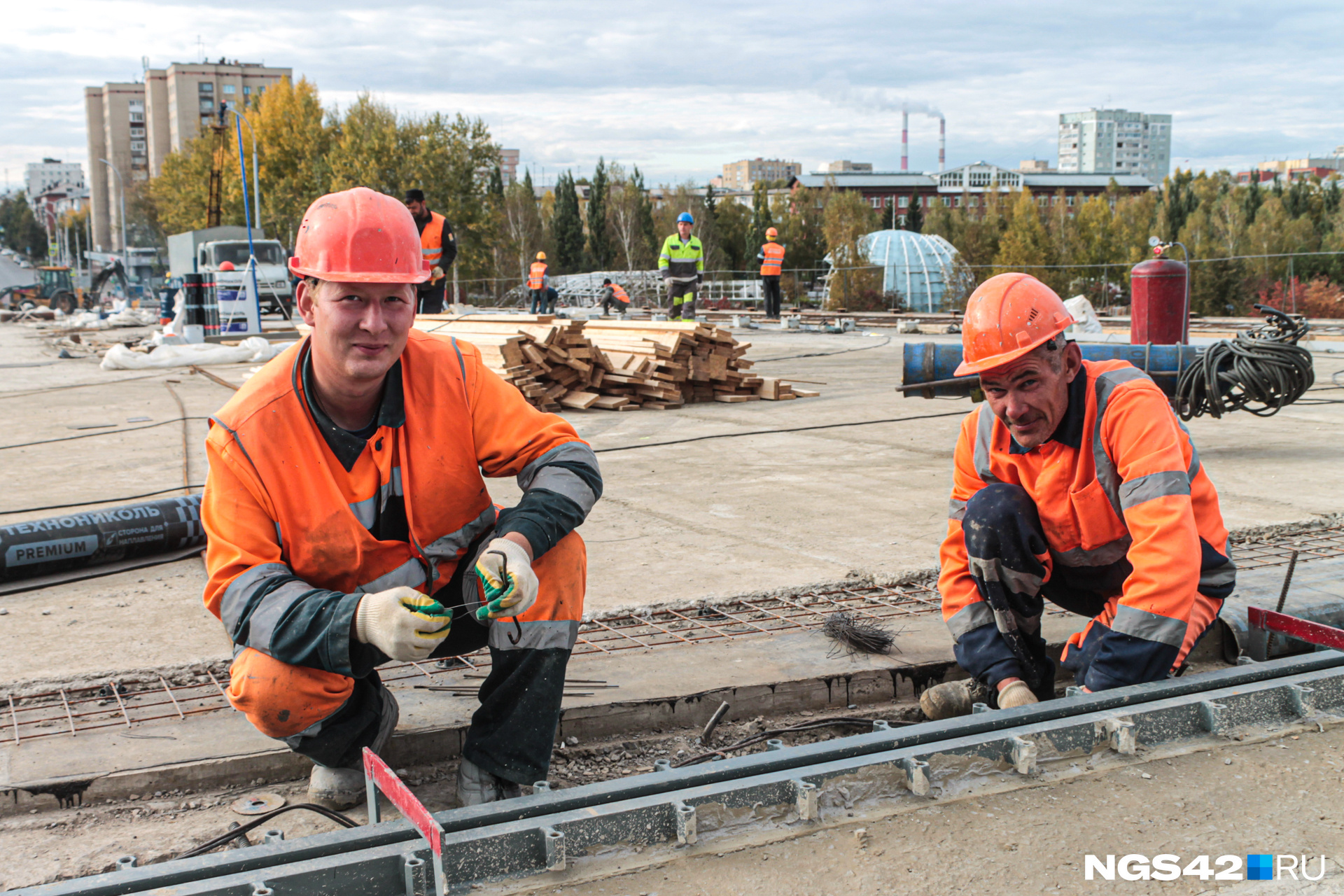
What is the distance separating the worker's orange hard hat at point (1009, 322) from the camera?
2.63 metres

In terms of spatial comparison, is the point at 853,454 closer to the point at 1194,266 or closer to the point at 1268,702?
the point at 1268,702

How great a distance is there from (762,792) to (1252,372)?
4.92 meters

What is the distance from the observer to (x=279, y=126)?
4588 cm

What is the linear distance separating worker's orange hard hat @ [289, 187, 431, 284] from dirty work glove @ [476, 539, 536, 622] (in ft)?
2.22

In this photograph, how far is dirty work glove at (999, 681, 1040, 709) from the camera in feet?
9.08

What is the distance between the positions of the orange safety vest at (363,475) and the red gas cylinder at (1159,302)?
5.69 m

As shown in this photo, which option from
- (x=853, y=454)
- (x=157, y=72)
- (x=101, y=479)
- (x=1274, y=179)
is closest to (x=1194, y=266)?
(x=1274, y=179)

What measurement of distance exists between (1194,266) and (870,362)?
2890 centimetres

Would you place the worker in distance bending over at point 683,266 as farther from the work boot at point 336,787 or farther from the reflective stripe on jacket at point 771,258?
the work boot at point 336,787

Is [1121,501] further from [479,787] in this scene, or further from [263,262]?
[263,262]

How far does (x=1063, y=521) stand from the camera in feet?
9.29

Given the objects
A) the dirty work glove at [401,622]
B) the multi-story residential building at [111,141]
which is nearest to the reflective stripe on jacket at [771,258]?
the dirty work glove at [401,622]

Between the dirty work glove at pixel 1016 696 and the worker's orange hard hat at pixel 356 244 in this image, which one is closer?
the worker's orange hard hat at pixel 356 244

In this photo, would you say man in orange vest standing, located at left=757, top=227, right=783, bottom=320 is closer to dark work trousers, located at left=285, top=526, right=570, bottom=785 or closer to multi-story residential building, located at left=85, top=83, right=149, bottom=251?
dark work trousers, located at left=285, top=526, right=570, bottom=785
